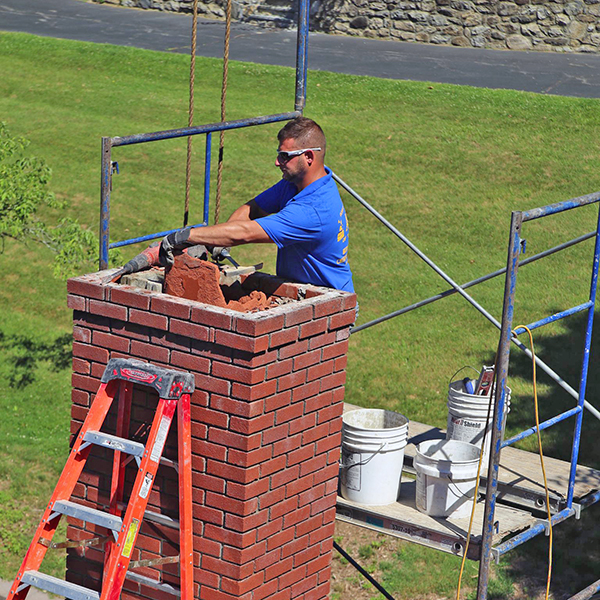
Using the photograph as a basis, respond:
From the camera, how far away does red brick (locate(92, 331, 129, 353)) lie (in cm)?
528

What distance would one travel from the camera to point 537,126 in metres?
17.7

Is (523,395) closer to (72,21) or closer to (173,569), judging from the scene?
(173,569)

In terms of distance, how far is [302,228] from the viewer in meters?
5.68

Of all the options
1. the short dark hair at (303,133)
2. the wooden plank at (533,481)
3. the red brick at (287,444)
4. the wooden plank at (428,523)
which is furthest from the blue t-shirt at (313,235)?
the wooden plank at (533,481)

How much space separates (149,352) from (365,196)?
11.3 m

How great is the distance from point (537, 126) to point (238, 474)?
46.0 feet

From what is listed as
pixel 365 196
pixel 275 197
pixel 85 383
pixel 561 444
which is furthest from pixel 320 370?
pixel 365 196

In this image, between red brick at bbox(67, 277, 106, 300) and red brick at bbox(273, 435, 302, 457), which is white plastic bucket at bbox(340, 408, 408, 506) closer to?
red brick at bbox(273, 435, 302, 457)

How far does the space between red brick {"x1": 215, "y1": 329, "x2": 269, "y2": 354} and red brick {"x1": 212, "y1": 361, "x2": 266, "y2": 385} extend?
0.10m

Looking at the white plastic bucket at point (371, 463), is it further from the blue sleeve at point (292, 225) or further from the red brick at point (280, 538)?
the blue sleeve at point (292, 225)

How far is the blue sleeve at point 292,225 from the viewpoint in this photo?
555cm

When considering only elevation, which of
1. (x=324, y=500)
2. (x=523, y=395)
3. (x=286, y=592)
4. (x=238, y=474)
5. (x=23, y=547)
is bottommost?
(x=23, y=547)

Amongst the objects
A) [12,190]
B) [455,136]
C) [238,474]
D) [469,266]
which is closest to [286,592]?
[238,474]

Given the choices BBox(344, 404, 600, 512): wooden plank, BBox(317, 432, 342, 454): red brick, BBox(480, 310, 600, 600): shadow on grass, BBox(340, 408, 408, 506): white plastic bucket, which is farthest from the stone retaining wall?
BBox(317, 432, 342, 454): red brick
